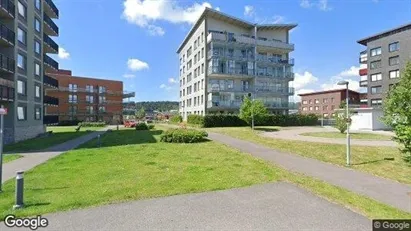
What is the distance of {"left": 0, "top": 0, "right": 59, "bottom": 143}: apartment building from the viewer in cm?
2273

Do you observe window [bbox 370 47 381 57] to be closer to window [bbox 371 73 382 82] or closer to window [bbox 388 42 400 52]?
window [bbox 388 42 400 52]

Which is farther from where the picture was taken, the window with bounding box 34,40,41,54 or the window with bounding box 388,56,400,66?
the window with bounding box 388,56,400,66

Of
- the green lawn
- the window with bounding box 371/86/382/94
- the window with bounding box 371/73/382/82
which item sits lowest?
the green lawn

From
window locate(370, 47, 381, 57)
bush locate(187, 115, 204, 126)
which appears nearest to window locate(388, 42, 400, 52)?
window locate(370, 47, 381, 57)

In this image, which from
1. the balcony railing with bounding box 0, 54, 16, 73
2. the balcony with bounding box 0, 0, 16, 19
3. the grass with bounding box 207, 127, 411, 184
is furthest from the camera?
the balcony with bounding box 0, 0, 16, 19

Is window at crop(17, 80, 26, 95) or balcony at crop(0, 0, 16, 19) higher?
balcony at crop(0, 0, 16, 19)

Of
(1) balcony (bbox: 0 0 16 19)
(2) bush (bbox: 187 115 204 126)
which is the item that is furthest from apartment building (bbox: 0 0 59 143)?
(2) bush (bbox: 187 115 204 126)

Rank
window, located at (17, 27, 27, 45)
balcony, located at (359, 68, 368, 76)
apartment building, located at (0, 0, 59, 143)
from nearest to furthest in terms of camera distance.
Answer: apartment building, located at (0, 0, 59, 143), window, located at (17, 27, 27, 45), balcony, located at (359, 68, 368, 76)

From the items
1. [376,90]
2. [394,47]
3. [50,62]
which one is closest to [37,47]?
[50,62]

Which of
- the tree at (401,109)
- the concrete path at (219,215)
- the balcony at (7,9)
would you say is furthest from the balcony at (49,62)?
the tree at (401,109)

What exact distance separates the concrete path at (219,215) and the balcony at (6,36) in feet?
72.5

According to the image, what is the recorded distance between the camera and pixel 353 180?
29.6ft

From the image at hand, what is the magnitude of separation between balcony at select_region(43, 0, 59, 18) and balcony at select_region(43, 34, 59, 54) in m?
3.76

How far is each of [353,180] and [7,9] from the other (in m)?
27.2
